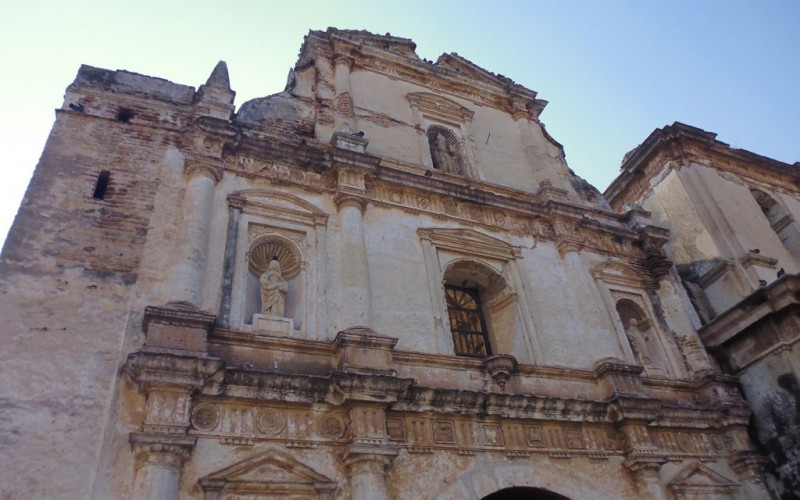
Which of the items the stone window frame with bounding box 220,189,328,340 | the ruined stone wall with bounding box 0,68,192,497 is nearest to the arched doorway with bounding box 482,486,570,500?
the stone window frame with bounding box 220,189,328,340

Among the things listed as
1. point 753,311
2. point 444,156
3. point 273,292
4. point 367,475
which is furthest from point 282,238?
point 753,311

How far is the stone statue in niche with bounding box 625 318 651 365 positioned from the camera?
10.4 m

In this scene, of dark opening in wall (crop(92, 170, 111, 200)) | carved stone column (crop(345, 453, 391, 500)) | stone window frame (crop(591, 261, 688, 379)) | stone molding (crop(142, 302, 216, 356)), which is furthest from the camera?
stone window frame (crop(591, 261, 688, 379))

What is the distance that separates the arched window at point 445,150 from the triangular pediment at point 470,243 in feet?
6.70

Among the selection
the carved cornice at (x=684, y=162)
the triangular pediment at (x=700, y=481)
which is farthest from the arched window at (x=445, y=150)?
the triangular pediment at (x=700, y=481)

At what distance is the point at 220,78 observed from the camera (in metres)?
9.88

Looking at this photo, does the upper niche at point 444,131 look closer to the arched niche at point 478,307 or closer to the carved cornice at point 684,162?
the arched niche at point 478,307

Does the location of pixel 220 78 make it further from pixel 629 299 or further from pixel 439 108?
pixel 629 299

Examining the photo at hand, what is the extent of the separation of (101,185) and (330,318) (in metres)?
3.49

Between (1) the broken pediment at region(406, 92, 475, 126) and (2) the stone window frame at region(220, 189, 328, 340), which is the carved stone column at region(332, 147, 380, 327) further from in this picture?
(1) the broken pediment at region(406, 92, 475, 126)

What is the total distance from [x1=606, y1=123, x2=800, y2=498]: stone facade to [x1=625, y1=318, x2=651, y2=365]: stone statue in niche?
1049mm

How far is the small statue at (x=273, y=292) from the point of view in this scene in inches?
308

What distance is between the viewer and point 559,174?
12742mm

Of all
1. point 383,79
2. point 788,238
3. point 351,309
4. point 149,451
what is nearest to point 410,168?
point 383,79
